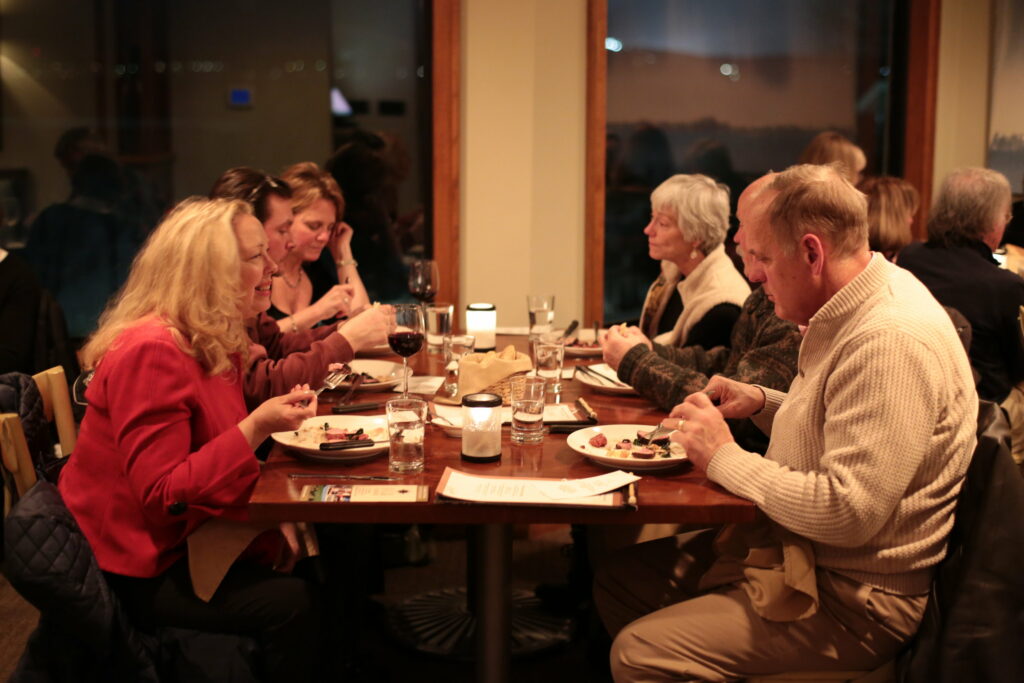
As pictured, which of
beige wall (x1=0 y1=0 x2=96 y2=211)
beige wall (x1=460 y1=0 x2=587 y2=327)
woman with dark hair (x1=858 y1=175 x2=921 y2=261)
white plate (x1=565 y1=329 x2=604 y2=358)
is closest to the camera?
white plate (x1=565 y1=329 x2=604 y2=358)

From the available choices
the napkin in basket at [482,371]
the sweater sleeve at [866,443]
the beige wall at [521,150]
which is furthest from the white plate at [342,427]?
the beige wall at [521,150]

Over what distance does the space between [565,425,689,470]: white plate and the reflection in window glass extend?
2536 millimetres

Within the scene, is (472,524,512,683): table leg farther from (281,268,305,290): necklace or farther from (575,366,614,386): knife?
(281,268,305,290): necklace

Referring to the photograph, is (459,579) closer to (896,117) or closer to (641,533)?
(641,533)

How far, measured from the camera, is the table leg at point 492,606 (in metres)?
1.99

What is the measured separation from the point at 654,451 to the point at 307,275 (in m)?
2.22

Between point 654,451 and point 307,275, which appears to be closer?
point 654,451

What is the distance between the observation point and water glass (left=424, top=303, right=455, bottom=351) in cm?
303

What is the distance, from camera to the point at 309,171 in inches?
143

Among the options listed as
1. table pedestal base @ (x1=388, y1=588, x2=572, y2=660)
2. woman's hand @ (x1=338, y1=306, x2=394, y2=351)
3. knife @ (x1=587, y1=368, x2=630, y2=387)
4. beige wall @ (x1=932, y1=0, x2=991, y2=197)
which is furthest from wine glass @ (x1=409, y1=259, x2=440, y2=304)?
beige wall @ (x1=932, y1=0, x2=991, y2=197)

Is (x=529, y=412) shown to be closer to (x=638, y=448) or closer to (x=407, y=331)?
(x=638, y=448)

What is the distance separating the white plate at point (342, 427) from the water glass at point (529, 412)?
27 cm

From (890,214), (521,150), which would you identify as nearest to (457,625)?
(521,150)

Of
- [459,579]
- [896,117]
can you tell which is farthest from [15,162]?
[896,117]
